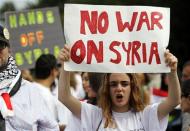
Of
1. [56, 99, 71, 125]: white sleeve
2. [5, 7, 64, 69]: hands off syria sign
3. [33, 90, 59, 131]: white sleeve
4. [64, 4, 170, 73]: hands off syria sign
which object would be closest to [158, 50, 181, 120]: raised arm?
[64, 4, 170, 73]: hands off syria sign

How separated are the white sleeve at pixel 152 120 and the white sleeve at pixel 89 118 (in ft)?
1.15

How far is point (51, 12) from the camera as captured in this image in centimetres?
1108

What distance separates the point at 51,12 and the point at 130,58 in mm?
5295

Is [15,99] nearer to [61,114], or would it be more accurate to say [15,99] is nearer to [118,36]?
[118,36]

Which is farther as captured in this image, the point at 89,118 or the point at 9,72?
the point at 9,72

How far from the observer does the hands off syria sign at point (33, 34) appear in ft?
34.6

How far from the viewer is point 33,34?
35.1ft

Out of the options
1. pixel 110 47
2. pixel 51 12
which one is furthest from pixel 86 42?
pixel 51 12

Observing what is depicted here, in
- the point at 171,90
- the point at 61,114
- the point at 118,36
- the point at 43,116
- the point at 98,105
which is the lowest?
the point at 61,114

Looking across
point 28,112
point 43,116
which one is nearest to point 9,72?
point 28,112

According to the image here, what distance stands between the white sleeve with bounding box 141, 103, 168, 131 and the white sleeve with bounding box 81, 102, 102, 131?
35cm

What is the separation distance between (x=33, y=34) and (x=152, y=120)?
16.7 ft

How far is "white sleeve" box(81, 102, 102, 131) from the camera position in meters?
5.91

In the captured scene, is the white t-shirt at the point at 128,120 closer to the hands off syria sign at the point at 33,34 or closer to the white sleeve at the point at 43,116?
the white sleeve at the point at 43,116
